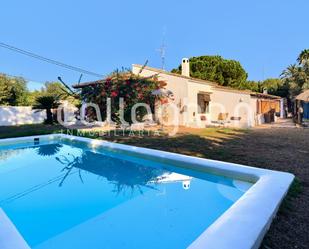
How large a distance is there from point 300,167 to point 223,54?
42295 mm

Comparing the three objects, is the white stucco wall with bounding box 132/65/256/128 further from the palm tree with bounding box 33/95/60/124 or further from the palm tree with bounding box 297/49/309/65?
the palm tree with bounding box 297/49/309/65

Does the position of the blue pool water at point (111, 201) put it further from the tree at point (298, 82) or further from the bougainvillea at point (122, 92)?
the tree at point (298, 82)

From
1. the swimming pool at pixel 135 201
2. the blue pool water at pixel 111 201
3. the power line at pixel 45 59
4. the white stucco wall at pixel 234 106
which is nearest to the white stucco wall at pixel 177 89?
the white stucco wall at pixel 234 106

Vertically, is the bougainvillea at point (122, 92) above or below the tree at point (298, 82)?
below

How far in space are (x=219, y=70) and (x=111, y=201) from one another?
41.0 m

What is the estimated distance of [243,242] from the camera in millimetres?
3982

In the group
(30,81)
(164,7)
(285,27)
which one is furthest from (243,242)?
(30,81)

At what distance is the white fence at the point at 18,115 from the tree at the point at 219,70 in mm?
24509


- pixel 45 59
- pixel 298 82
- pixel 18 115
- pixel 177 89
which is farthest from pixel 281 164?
pixel 298 82

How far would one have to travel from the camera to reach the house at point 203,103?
86.6 ft

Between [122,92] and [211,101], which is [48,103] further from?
[211,101]

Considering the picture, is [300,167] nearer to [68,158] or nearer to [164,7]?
[68,158]

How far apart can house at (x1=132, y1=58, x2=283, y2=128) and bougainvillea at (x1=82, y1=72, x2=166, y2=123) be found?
6.87 metres

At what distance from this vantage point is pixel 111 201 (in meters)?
7.64
